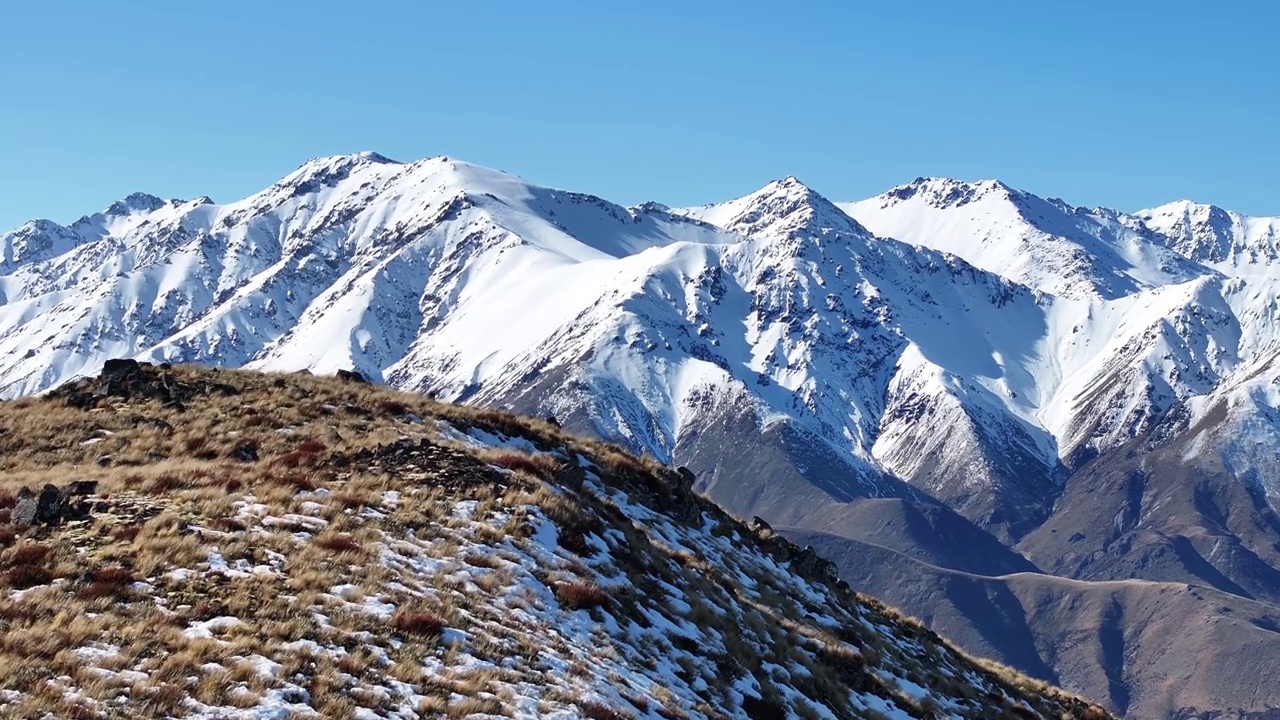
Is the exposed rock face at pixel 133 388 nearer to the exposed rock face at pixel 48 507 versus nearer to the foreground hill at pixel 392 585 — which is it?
the foreground hill at pixel 392 585

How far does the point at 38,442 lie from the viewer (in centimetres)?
4062

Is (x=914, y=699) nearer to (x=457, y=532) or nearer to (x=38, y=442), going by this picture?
(x=457, y=532)

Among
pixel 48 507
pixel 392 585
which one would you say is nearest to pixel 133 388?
pixel 48 507

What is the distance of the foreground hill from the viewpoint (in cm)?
2158

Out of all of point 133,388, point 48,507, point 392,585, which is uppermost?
point 133,388

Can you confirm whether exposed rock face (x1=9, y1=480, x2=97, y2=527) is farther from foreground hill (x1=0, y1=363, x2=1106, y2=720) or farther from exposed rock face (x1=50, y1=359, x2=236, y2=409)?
exposed rock face (x1=50, y1=359, x2=236, y2=409)

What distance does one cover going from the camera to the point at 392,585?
25812 mm

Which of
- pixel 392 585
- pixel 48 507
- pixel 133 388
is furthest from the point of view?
pixel 133 388

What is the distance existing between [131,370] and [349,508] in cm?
2076

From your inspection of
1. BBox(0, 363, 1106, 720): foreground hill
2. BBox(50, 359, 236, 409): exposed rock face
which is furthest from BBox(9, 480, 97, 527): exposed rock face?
BBox(50, 359, 236, 409): exposed rock face

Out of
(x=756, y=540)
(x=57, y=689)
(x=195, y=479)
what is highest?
(x=756, y=540)

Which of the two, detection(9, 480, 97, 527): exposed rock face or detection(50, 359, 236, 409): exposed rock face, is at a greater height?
detection(50, 359, 236, 409): exposed rock face

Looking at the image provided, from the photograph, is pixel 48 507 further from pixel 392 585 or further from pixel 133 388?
pixel 133 388

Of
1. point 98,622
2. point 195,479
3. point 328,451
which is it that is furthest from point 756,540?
point 98,622
